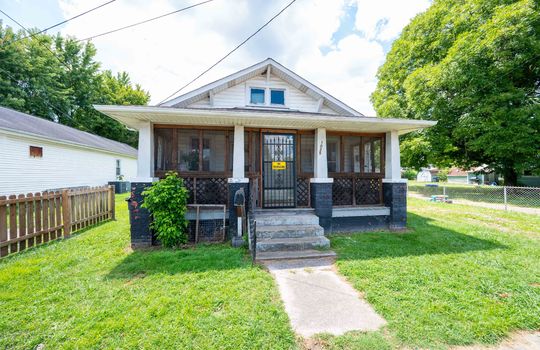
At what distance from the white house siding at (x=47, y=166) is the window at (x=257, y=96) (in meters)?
10.2

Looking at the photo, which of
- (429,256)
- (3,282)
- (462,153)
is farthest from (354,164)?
(462,153)

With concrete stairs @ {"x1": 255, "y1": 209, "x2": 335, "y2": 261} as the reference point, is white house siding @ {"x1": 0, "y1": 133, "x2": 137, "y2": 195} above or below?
above

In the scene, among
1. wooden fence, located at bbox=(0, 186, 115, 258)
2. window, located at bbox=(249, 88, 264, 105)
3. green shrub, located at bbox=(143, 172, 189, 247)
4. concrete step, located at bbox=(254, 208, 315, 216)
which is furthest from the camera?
window, located at bbox=(249, 88, 264, 105)

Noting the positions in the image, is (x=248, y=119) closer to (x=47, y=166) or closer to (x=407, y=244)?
(x=407, y=244)

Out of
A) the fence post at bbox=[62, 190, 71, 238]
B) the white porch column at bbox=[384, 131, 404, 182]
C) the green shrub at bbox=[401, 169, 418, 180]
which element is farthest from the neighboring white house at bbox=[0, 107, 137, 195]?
the green shrub at bbox=[401, 169, 418, 180]

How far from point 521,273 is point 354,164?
199 inches

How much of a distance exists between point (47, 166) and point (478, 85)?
23.3 m

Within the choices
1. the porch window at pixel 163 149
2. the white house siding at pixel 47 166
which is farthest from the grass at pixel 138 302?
the white house siding at pixel 47 166

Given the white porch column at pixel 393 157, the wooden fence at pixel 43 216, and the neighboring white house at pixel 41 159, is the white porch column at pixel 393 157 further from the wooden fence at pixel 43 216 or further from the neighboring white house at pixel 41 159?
the neighboring white house at pixel 41 159

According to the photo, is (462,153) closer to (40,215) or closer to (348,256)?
(348,256)

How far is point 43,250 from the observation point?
4.58 m

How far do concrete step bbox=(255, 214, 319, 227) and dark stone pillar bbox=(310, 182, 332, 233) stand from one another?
26 cm

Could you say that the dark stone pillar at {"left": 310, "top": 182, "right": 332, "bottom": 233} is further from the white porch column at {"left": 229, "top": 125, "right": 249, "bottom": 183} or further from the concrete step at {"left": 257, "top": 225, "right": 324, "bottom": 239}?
the white porch column at {"left": 229, "top": 125, "right": 249, "bottom": 183}

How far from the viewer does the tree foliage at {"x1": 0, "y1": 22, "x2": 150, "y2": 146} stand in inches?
752
